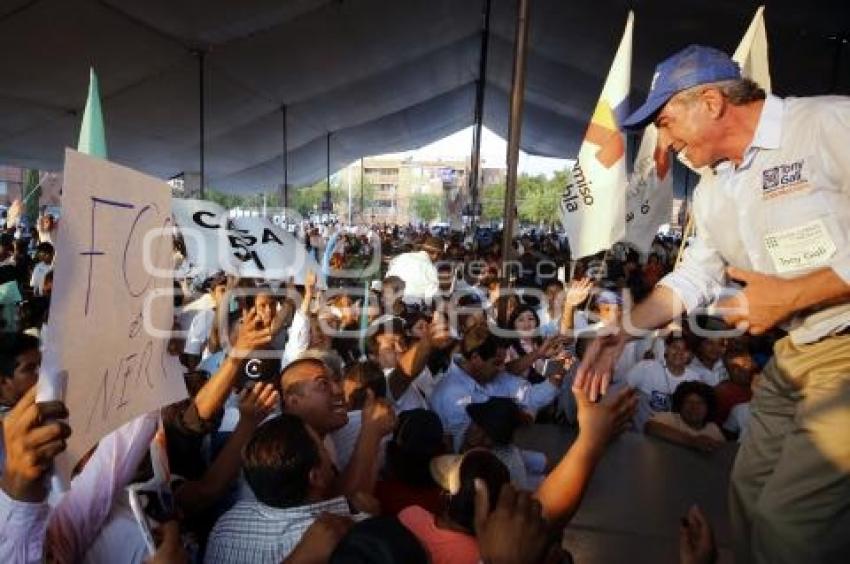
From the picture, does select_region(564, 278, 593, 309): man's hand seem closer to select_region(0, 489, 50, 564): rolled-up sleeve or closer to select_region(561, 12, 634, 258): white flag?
select_region(561, 12, 634, 258): white flag

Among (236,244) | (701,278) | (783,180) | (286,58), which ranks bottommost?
(701,278)

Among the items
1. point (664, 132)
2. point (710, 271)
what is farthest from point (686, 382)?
point (664, 132)

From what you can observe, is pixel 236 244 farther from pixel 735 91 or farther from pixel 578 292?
pixel 735 91

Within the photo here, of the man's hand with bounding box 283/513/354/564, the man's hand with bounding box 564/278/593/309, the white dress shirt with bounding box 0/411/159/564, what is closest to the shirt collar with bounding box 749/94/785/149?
the man's hand with bounding box 283/513/354/564

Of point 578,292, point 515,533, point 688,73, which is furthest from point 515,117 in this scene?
point 515,533

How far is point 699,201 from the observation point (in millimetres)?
2215

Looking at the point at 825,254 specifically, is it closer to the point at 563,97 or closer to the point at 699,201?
the point at 699,201

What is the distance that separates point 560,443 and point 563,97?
55.2 feet

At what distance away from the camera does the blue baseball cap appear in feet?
6.43

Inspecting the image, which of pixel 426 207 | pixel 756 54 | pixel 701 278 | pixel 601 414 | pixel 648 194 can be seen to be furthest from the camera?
pixel 426 207

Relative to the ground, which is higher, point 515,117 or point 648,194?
point 515,117

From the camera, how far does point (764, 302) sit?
1.74 meters

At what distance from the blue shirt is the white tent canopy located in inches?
257

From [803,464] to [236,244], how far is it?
4334 millimetres
